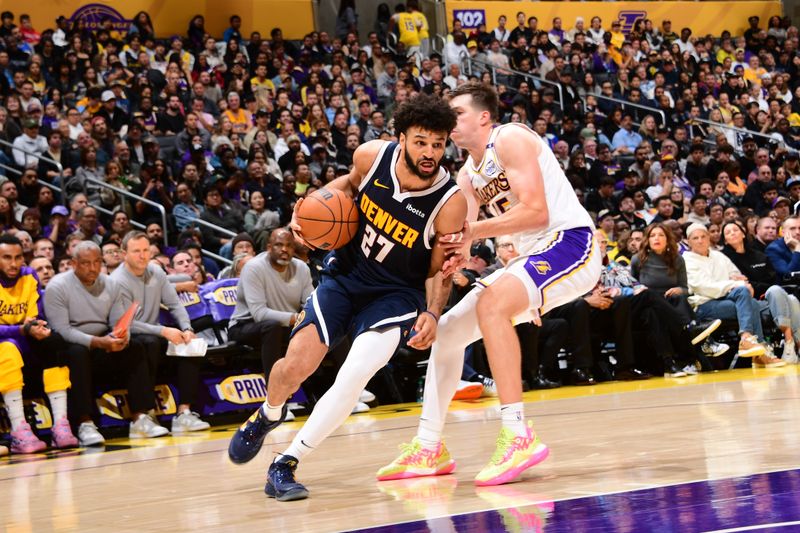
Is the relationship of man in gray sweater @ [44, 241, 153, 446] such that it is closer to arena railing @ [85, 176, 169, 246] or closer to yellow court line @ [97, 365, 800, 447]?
yellow court line @ [97, 365, 800, 447]

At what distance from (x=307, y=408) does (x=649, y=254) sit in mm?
3744

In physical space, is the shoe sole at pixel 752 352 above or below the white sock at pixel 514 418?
below

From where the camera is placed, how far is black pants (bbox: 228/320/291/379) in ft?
26.3

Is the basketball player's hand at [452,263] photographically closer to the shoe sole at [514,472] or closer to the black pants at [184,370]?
the shoe sole at [514,472]

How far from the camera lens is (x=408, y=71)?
1719cm

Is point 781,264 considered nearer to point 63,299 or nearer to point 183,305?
point 183,305

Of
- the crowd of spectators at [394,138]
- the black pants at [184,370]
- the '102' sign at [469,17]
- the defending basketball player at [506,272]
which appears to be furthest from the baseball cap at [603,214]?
the defending basketball player at [506,272]

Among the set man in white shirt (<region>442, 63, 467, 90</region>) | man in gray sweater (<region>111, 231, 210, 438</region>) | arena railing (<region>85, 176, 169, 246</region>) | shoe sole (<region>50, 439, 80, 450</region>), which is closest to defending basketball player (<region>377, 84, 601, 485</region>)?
shoe sole (<region>50, 439, 80, 450</region>)

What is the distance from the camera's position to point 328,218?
4.48m

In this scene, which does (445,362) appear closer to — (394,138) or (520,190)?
(520,190)

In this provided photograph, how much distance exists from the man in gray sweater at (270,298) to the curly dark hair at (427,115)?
3.79 meters

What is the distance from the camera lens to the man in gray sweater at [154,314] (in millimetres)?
7688

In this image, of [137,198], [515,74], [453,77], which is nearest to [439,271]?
[137,198]

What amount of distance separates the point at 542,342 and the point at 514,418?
17.0 ft
